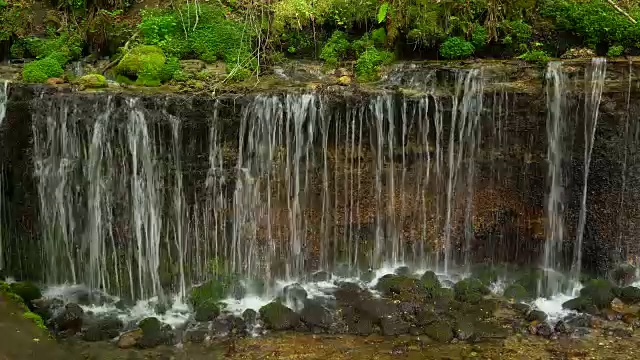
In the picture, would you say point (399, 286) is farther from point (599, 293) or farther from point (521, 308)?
point (599, 293)

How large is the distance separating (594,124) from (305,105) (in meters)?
5.01

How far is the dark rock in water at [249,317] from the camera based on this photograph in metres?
9.43

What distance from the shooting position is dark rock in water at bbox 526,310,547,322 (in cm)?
950

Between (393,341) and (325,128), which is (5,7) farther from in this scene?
(393,341)

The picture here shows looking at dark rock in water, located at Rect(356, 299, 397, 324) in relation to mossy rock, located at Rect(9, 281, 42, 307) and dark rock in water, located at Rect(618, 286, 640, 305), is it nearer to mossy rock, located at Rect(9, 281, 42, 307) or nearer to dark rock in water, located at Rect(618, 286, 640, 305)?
dark rock in water, located at Rect(618, 286, 640, 305)

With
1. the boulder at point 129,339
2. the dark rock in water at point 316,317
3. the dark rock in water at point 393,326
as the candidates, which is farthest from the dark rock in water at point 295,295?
the boulder at point 129,339

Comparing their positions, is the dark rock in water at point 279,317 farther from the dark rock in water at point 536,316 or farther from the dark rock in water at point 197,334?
the dark rock in water at point 536,316

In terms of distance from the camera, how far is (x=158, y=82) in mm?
10781

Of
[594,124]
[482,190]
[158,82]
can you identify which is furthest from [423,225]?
[158,82]

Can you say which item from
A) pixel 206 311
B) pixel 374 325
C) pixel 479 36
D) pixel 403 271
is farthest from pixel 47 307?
pixel 479 36

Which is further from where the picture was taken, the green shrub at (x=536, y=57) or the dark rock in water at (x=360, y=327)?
the green shrub at (x=536, y=57)

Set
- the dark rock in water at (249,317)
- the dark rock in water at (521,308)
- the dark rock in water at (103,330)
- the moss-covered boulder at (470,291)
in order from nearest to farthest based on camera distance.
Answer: the dark rock in water at (103,330)
the dark rock in water at (249,317)
the dark rock in water at (521,308)
the moss-covered boulder at (470,291)

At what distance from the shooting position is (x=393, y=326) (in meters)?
9.17

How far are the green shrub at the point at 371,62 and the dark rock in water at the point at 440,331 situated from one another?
182 inches
